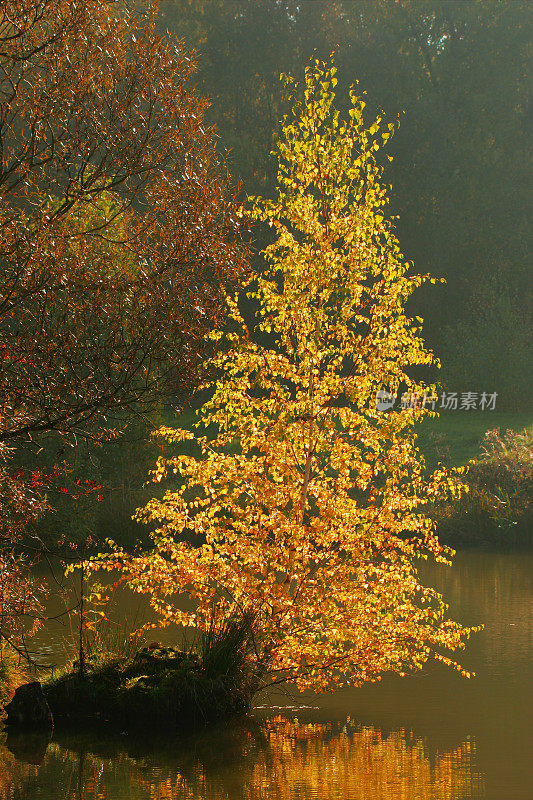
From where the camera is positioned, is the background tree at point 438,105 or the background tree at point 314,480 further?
the background tree at point 438,105

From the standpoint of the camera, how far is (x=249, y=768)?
32.0ft

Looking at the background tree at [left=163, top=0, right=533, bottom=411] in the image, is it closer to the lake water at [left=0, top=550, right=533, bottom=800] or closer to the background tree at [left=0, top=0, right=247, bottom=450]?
the lake water at [left=0, top=550, right=533, bottom=800]

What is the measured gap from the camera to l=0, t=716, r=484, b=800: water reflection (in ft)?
29.8

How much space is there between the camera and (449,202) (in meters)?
45.3

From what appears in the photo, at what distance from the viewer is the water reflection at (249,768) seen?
29.8 feet

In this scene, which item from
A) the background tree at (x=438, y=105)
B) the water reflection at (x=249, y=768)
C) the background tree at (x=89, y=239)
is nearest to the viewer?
the water reflection at (x=249, y=768)

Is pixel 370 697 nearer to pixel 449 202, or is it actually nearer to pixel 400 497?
pixel 400 497

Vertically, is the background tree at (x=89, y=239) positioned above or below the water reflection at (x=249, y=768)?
above

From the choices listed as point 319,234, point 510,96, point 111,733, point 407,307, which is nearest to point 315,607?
point 111,733

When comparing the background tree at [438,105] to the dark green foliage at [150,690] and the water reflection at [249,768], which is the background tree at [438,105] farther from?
the water reflection at [249,768]

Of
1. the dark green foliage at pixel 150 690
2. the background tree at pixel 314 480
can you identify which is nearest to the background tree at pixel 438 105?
the background tree at pixel 314 480

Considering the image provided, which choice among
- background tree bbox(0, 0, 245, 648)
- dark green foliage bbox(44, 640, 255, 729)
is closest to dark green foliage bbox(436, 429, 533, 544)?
dark green foliage bbox(44, 640, 255, 729)

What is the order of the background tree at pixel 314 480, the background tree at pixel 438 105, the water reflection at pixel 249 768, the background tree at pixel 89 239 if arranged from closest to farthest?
the water reflection at pixel 249 768 → the background tree at pixel 89 239 → the background tree at pixel 314 480 → the background tree at pixel 438 105

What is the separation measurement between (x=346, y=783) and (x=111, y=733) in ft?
8.84
